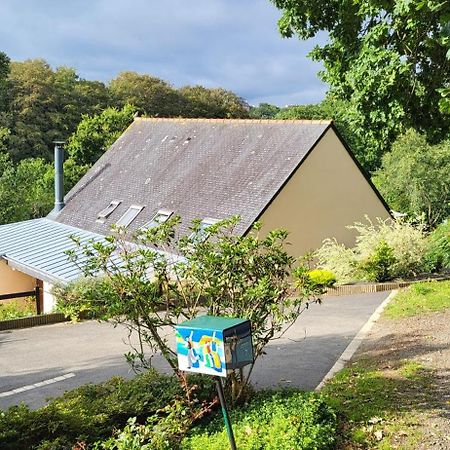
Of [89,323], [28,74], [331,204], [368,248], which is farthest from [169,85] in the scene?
[89,323]

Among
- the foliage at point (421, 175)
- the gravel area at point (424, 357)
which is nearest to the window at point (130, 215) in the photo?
the gravel area at point (424, 357)

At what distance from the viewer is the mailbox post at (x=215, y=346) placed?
4.37 meters

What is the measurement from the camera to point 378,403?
244 inches

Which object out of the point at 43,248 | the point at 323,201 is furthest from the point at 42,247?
the point at 323,201

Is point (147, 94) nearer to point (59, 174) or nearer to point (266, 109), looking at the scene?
point (59, 174)

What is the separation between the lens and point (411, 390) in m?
6.55

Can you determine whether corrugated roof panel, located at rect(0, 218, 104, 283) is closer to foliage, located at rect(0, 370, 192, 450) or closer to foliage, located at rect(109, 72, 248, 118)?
foliage, located at rect(0, 370, 192, 450)

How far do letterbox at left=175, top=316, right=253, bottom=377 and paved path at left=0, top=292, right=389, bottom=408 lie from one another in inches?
89.9

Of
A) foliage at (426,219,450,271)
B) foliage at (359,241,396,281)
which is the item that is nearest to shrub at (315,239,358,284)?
foliage at (359,241,396,281)

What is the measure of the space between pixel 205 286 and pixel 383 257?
11.3 metres

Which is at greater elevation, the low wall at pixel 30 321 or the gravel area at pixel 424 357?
the low wall at pixel 30 321

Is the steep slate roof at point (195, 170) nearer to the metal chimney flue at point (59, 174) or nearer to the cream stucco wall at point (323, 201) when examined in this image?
the metal chimney flue at point (59, 174)

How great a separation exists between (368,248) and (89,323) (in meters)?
8.75

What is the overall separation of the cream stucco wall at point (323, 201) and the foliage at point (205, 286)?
40.1 feet
